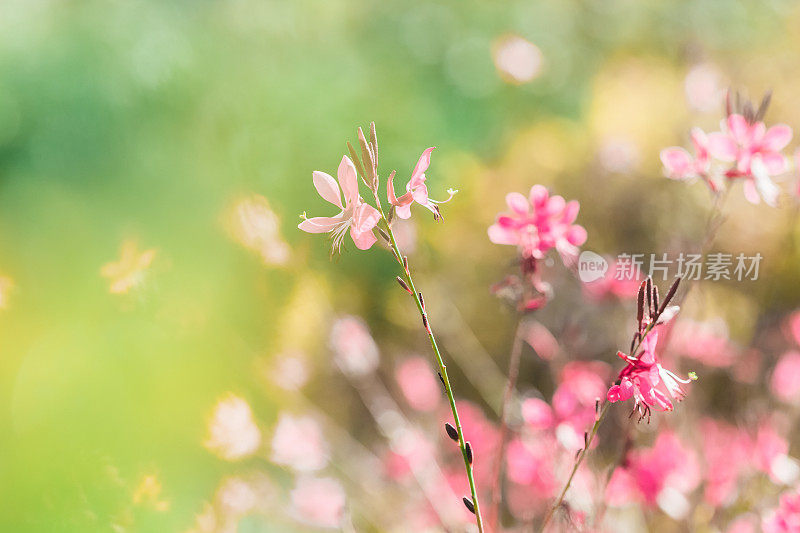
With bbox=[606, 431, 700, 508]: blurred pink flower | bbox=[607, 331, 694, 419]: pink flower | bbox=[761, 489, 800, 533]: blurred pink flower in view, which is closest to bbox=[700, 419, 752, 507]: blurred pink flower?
bbox=[606, 431, 700, 508]: blurred pink flower

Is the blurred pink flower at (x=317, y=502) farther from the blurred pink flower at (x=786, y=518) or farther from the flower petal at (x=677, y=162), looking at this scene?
the flower petal at (x=677, y=162)

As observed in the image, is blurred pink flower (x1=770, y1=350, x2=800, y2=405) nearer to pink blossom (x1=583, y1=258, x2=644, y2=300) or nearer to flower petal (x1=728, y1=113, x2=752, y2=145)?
pink blossom (x1=583, y1=258, x2=644, y2=300)

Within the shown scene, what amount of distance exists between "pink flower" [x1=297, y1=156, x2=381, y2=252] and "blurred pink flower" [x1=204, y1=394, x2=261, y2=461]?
64 cm

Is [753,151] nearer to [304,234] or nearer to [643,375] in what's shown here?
[643,375]

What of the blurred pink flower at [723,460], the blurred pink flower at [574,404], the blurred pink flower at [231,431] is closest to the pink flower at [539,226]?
the blurred pink flower at [574,404]

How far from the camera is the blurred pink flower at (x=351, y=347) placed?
44.6 inches

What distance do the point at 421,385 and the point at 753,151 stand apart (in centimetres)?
78

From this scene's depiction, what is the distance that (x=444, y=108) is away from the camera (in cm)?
215

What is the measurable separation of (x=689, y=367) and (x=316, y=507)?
690mm

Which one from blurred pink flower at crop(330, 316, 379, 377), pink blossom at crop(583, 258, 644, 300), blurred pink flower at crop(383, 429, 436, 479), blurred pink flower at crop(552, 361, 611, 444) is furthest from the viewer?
blurred pink flower at crop(330, 316, 379, 377)

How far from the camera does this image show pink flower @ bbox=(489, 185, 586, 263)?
0.50m

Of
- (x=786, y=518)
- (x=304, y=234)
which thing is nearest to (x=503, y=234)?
(x=786, y=518)

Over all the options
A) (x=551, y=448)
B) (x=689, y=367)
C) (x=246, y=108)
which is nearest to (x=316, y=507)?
(x=551, y=448)

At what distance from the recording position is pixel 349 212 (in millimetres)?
411
